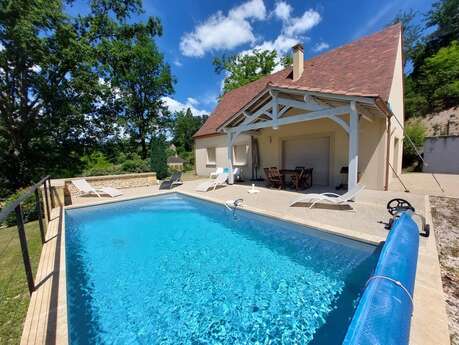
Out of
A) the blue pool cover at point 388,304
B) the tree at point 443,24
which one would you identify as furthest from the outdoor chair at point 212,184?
the tree at point 443,24

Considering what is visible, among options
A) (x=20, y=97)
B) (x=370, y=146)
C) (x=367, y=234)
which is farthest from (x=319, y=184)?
(x=20, y=97)

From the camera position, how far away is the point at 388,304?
188 centimetres

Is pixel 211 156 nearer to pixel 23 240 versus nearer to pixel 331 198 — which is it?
pixel 331 198

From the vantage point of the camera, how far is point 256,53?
26.1 metres

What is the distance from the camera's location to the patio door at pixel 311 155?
10609 millimetres

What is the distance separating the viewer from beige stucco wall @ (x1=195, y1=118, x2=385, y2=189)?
8.57 m

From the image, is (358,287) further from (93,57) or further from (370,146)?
(93,57)

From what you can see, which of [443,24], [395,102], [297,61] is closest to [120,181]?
[297,61]

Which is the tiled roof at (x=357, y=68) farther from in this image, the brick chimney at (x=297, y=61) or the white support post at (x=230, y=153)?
the white support post at (x=230, y=153)

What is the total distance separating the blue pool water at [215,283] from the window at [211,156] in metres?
10.6

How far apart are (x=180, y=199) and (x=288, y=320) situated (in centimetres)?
797

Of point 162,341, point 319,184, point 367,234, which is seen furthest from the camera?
point 319,184

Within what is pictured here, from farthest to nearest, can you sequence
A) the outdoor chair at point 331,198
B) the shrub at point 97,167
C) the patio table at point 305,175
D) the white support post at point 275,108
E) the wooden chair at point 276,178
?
1. the shrub at point 97,167
2. the wooden chair at point 276,178
3. the patio table at point 305,175
4. the white support post at point 275,108
5. the outdoor chair at point 331,198

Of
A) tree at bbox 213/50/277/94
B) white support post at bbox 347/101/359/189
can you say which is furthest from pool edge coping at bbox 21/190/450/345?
tree at bbox 213/50/277/94
